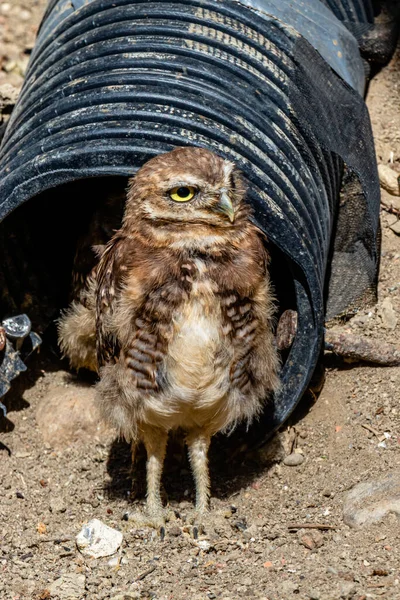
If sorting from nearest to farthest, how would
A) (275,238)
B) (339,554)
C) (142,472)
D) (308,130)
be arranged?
(339,554) → (275,238) → (308,130) → (142,472)

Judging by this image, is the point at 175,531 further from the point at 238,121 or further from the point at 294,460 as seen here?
the point at 238,121

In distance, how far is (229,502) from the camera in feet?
15.9

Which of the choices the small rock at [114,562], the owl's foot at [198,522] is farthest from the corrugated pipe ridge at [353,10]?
the small rock at [114,562]

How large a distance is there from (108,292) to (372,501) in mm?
1638

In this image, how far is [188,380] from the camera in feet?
13.7

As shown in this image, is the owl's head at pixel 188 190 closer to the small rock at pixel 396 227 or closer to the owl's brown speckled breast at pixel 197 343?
the owl's brown speckled breast at pixel 197 343

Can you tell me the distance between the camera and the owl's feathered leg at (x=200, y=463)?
4758 millimetres

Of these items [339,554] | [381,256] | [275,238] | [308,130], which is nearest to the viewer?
[339,554]

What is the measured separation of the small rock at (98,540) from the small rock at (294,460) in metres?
1.00

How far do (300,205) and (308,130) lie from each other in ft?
1.52

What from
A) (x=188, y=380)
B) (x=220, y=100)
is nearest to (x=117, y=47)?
(x=220, y=100)

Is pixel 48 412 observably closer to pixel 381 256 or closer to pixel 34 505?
pixel 34 505

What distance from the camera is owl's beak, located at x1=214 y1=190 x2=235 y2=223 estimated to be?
160 inches

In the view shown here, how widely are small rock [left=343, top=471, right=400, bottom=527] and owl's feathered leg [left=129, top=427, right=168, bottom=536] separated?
983 millimetres
